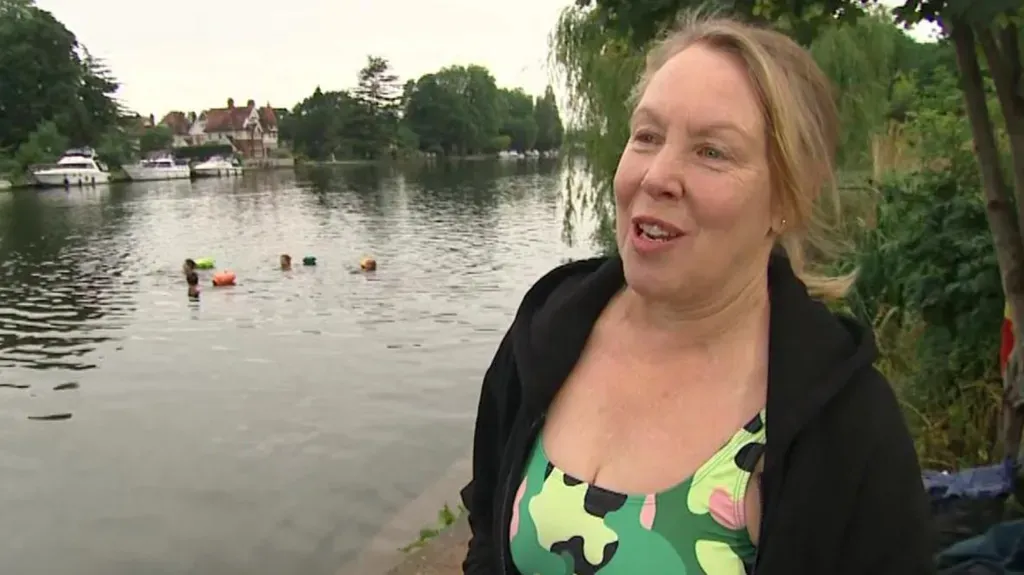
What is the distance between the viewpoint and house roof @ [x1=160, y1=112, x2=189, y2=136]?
118m

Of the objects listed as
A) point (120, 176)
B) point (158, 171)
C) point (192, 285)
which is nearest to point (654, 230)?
point (192, 285)

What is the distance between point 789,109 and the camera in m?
1.59

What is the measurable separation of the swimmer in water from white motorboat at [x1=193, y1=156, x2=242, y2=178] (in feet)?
224

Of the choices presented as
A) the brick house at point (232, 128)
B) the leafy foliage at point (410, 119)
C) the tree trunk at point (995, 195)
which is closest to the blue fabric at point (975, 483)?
the tree trunk at point (995, 195)

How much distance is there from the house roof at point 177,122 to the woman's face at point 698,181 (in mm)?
122669

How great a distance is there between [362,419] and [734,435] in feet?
32.3

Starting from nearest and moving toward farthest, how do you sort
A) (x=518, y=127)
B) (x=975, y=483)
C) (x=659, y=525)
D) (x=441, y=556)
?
1. (x=659, y=525)
2. (x=975, y=483)
3. (x=441, y=556)
4. (x=518, y=127)

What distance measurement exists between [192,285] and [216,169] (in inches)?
2816

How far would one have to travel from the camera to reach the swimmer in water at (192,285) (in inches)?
798

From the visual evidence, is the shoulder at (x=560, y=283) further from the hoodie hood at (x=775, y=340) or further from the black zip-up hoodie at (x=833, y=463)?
the black zip-up hoodie at (x=833, y=463)

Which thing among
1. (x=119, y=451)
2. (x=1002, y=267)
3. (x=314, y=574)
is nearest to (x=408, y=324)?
(x=119, y=451)

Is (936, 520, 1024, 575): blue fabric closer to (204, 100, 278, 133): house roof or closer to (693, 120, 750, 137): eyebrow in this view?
(693, 120, 750, 137): eyebrow

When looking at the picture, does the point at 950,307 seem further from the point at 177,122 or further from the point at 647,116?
the point at 177,122

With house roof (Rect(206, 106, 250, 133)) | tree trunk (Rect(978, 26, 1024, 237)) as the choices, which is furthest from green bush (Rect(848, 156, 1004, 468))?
house roof (Rect(206, 106, 250, 133))
